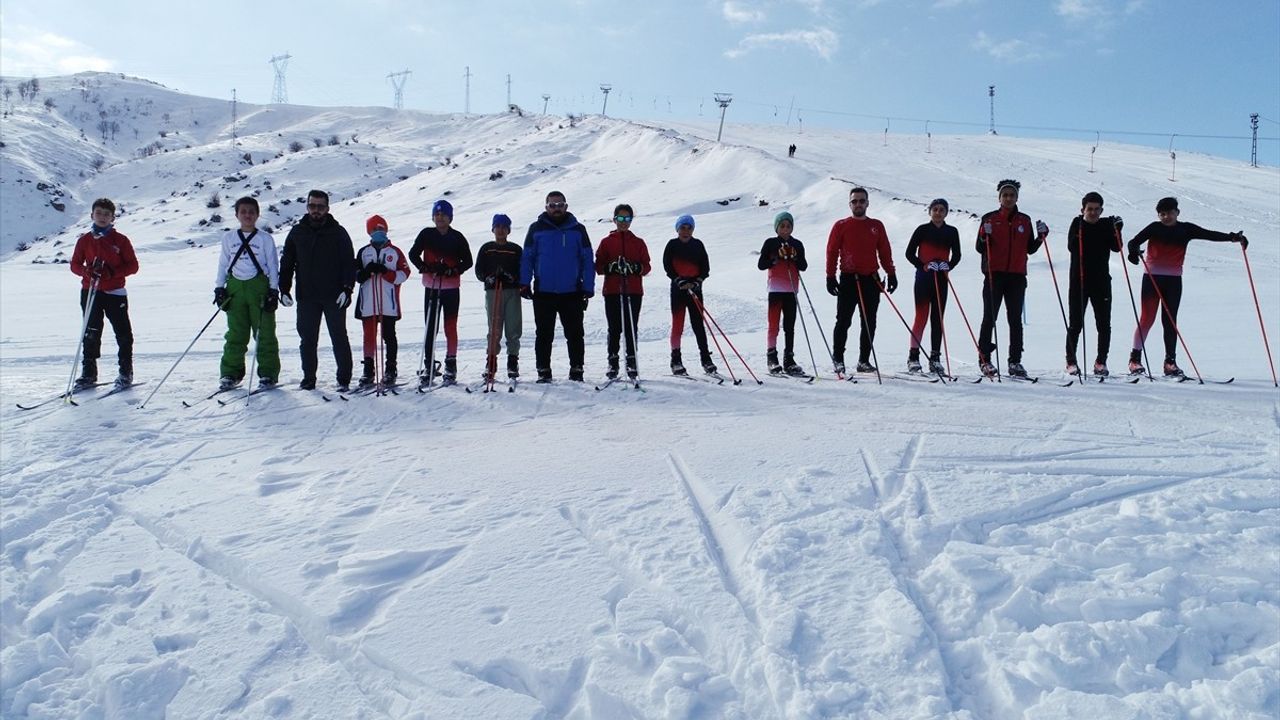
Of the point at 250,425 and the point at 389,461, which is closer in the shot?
the point at 389,461

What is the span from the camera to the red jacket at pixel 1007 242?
658 centimetres

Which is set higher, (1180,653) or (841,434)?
(841,434)

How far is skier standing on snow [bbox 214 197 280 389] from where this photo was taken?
634 cm

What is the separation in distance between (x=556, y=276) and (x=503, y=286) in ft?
1.95

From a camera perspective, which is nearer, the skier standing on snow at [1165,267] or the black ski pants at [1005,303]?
the skier standing on snow at [1165,267]

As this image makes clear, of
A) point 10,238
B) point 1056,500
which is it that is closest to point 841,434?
point 1056,500

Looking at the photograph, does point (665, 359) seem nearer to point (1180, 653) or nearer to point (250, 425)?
point (250, 425)

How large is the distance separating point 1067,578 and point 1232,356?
6455 mm

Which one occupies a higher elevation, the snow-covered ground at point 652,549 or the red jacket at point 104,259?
the red jacket at point 104,259

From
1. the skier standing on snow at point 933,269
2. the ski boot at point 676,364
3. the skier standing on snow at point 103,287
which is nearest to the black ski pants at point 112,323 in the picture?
the skier standing on snow at point 103,287

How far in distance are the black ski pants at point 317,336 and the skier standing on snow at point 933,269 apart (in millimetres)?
5394

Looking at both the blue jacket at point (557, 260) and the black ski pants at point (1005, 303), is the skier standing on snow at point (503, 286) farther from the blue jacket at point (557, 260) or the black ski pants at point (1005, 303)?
the black ski pants at point (1005, 303)

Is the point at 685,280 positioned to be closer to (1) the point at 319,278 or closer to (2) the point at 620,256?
(2) the point at 620,256

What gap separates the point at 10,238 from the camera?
3534cm
